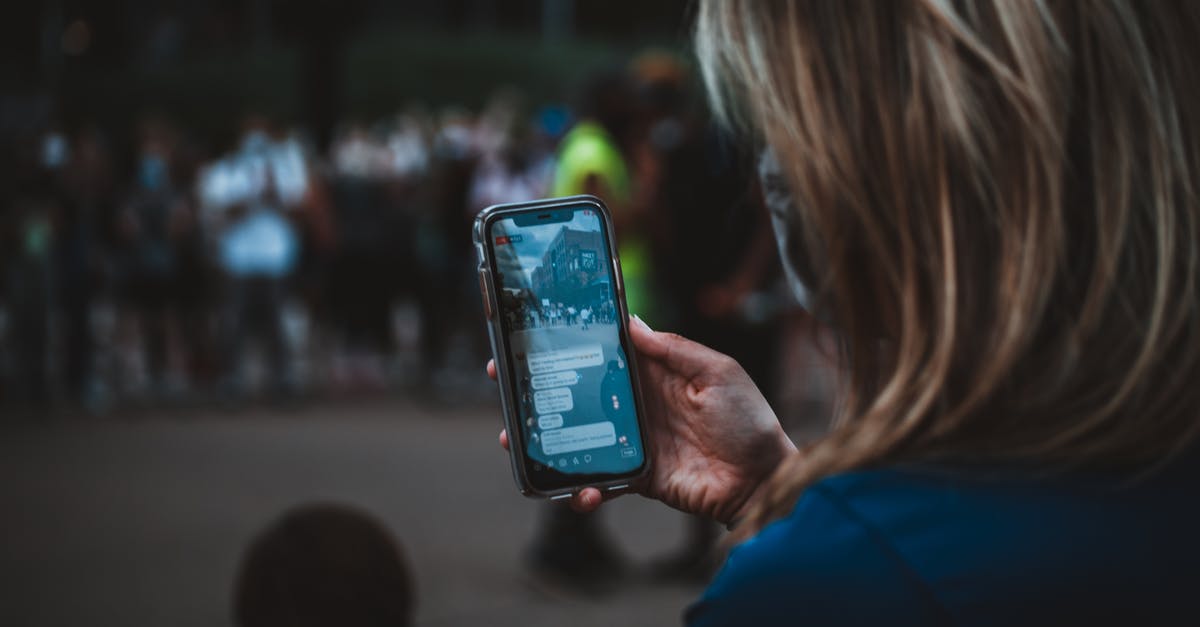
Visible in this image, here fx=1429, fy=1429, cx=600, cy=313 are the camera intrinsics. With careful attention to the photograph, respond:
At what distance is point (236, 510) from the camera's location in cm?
708

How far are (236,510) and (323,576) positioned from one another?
15.6ft

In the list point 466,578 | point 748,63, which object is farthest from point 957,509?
point 466,578

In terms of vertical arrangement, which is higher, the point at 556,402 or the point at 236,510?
the point at 556,402

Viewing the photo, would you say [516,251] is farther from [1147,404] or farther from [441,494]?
[441,494]

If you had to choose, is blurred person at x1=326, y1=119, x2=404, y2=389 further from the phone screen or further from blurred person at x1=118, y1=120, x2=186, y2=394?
the phone screen

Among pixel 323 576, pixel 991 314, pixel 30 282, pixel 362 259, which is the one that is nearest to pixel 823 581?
pixel 991 314

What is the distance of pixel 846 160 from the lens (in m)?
Answer: 1.06

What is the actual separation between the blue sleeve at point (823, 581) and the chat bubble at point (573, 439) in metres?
0.60

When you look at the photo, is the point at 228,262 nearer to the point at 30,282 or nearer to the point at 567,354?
the point at 30,282

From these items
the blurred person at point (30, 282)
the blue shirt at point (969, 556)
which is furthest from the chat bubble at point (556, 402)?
the blurred person at point (30, 282)

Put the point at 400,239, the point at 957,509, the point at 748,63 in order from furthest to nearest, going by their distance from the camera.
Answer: the point at 400,239, the point at 748,63, the point at 957,509

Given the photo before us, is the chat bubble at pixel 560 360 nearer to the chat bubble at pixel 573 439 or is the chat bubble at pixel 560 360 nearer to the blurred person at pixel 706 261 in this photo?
the chat bubble at pixel 573 439

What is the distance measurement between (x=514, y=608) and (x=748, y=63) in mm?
4320

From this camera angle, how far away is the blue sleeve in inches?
35.6
